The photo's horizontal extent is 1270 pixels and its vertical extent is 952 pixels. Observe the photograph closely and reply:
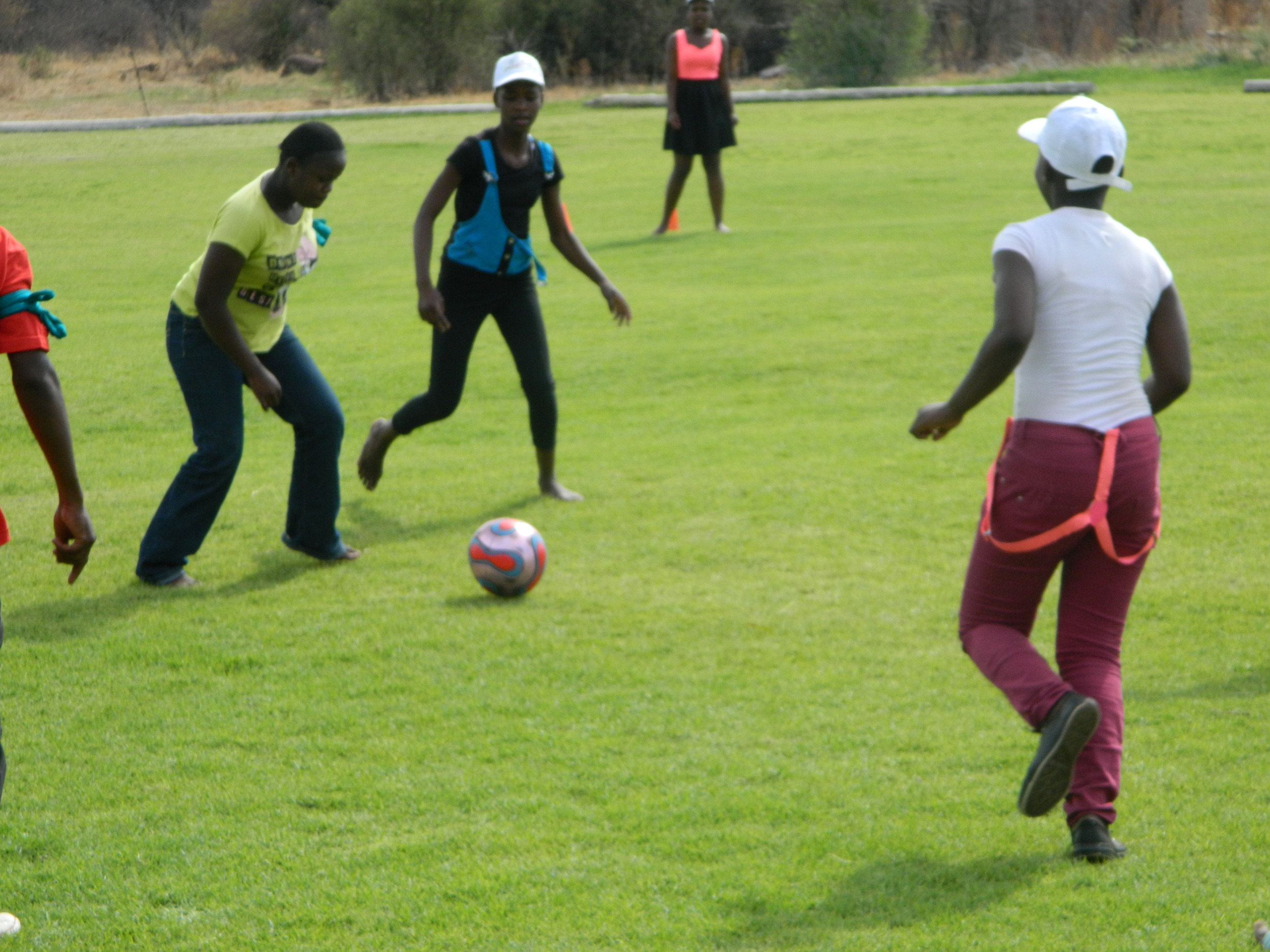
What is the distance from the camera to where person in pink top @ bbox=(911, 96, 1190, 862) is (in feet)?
12.6

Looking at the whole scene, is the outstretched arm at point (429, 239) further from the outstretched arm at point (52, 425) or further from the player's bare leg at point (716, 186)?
the player's bare leg at point (716, 186)

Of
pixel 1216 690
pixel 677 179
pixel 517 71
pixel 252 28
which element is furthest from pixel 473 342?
pixel 252 28

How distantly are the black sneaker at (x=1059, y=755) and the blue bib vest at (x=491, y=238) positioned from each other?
4.43 meters

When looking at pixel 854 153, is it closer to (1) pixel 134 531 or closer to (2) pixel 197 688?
(1) pixel 134 531

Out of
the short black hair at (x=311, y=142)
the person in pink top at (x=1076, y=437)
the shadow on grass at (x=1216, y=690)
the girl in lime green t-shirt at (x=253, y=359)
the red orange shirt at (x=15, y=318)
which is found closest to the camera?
the red orange shirt at (x=15, y=318)

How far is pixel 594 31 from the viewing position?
43.3 m

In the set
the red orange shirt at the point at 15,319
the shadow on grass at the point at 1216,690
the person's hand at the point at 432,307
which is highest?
the red orange shirt at the point at 15,319

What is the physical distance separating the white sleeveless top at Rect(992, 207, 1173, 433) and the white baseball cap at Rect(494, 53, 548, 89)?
12.6ft

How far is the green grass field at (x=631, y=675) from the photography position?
3.92 meters

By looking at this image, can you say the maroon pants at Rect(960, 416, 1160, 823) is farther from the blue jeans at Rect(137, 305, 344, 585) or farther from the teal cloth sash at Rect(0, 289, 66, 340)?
the blue jeans at Rect(137, 305, 344, 585)

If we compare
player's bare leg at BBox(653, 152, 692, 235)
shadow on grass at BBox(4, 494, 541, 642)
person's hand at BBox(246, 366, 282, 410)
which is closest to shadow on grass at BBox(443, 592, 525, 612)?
shadow on grass at BBox(4, 494, 541, 642)

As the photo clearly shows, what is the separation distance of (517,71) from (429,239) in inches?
38.1

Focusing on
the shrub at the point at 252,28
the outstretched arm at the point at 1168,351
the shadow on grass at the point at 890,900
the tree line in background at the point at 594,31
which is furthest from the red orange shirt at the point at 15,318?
the shrub at the point at 252,28

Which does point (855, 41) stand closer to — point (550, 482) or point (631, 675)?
point (550, 482)
